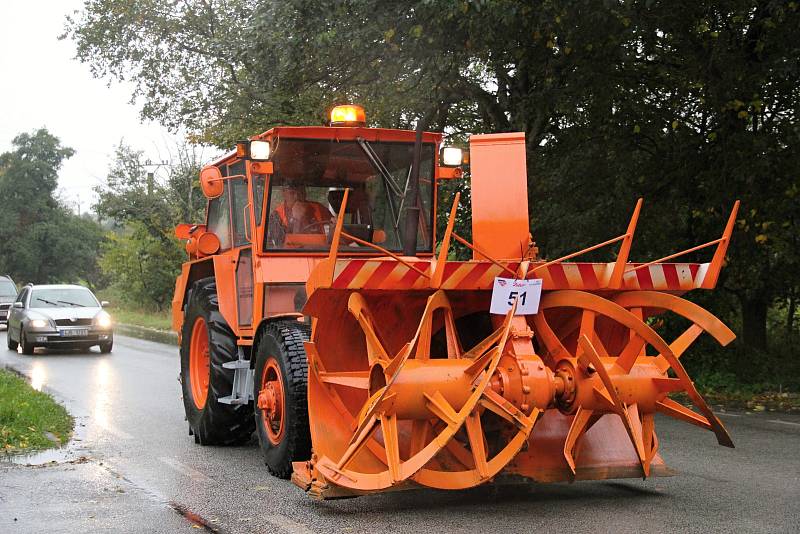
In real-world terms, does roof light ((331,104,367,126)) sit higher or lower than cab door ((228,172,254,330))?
higher

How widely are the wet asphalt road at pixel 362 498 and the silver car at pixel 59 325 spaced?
12.3 metres

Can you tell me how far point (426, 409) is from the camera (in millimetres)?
5938

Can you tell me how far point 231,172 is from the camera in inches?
359

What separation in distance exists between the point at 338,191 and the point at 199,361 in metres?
2.50

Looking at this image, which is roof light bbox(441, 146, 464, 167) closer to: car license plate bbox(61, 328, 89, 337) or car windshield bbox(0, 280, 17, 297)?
car license plate bbox(61, 328, 89, 337)

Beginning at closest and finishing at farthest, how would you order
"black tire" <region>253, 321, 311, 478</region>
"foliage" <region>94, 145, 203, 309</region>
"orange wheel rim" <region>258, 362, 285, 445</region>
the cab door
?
1. "black tire" <region>253, 321, 311, 478</region>
2. "orange wheel rim" <region>258, 362, 285, 445</region>
3. the cab door
4. "foliage" <region>94, 145, 203, 309</region>

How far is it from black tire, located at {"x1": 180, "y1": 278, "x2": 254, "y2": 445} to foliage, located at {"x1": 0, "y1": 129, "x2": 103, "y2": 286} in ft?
191

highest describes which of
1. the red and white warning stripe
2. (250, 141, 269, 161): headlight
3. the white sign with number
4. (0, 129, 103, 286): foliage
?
(0, 129, 103, 286): foliage

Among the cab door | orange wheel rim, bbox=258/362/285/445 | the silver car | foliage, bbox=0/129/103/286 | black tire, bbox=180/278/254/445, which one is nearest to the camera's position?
orange wheel rim, bbox=258/362/285/445

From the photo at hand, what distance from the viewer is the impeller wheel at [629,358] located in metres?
5.98

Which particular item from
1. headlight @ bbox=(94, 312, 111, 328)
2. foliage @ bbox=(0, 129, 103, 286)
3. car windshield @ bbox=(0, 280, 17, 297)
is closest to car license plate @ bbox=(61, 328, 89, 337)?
headlight @ bbox=(94, 312, 111, 328)

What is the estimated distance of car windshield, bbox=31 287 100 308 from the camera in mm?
22969

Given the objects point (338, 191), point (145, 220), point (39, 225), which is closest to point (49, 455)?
point (338, 191)

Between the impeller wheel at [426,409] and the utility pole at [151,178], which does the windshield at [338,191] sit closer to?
the impeller wheel at [426,409]
